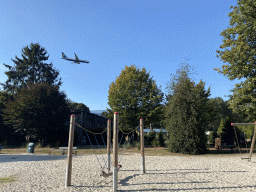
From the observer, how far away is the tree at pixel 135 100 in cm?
2317

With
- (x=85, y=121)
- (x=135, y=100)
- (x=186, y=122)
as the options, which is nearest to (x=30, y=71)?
(x=85, y=121)

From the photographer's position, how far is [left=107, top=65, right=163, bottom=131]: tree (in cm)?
2317

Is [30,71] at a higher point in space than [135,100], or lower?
higher

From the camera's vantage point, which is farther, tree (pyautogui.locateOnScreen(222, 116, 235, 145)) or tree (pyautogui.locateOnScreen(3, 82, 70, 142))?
tree (pyautogui.locateOnScreen(222, 116, 235, 145))

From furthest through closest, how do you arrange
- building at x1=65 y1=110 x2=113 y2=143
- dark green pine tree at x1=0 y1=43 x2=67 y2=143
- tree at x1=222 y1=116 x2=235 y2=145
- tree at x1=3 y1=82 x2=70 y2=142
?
dark green pine tree at x1=0 y1=43 x2=67 y2=143 → building at x1=65 y1=110 x2=113 y2=143 → tree at x1=222 y1=116 x2=235 y2=145 → tree at x1=3 y1=82 x2=70 y2=142

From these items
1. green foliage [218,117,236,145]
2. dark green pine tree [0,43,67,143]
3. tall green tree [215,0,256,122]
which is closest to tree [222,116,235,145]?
green foliage [218,117,236,145]

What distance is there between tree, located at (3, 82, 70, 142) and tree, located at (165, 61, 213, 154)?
1256 centimetres

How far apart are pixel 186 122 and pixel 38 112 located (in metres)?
15.0

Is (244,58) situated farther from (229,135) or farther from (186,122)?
(229,135)

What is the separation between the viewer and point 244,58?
1481cm

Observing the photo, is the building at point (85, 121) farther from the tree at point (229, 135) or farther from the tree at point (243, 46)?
the tree at point (243, 46)

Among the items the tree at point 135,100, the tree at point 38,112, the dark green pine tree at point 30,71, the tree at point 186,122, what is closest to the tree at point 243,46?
the tree at point 186,122

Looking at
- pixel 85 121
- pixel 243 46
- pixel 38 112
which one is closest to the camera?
pixel 243 46

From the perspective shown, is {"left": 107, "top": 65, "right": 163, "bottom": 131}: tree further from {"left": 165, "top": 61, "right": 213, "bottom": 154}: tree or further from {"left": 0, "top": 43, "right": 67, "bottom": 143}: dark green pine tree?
{"left": 0, "top": 43, "right": 67, "bottom": 143}: dark green pine tree
